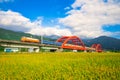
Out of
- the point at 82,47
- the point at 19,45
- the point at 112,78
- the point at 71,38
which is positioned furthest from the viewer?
the point at 82,47

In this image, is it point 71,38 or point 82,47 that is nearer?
point 71,38

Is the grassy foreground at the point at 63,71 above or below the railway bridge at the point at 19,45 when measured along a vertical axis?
below

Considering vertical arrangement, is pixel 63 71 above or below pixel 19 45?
below

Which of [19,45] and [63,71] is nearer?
[63,71]

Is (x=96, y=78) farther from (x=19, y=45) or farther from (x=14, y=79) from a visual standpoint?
(x=19, y=45)

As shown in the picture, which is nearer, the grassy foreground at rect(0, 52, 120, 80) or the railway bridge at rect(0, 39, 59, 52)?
the grassy foreground at rect(0, 52, 120, 80)

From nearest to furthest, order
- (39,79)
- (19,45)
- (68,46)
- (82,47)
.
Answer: (39,79)
(19,45)
(68,46)
(82,47)

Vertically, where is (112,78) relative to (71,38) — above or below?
below

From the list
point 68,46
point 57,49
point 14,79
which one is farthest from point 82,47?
point 14,79

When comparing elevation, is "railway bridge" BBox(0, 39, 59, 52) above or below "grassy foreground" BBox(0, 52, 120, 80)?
above

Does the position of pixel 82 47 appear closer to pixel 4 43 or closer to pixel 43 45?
pixel 43 45

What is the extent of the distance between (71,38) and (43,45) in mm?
33146

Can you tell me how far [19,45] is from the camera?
279ft

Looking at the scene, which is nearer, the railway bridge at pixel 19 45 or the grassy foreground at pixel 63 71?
the grassy foreground at pixel 63 71
